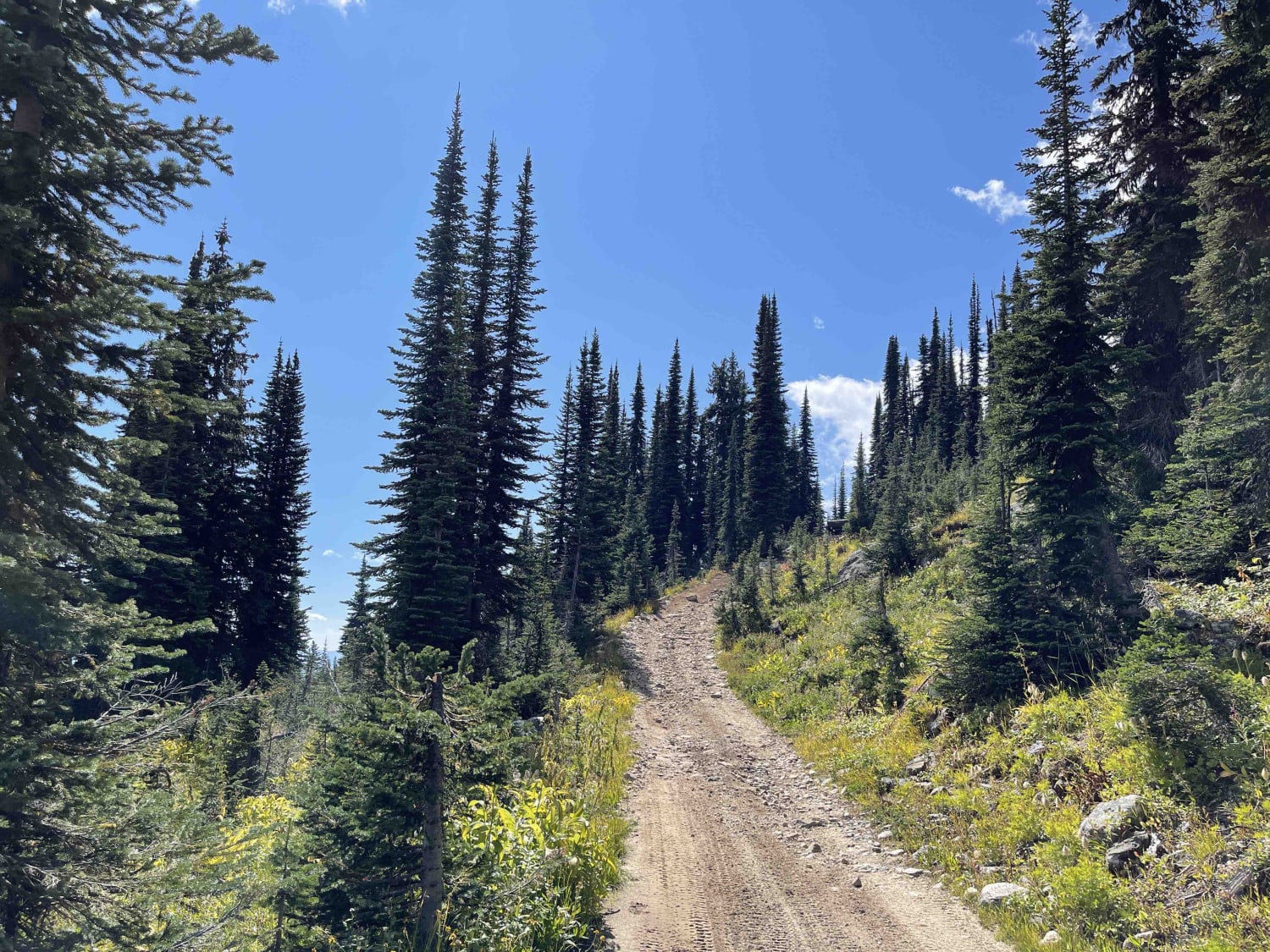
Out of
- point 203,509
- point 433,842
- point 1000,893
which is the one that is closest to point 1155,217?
point 1000,893

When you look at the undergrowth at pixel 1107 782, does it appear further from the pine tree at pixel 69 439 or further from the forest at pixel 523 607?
the pine tree at pixel 69 439

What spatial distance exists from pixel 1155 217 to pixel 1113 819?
54.7ft

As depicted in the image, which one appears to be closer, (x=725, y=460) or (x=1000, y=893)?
(x=1000, y=893)

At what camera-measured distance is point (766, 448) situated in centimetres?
5322

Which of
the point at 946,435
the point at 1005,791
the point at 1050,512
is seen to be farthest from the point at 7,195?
the point at 946,435

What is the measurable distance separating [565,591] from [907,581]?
1789 centimetres

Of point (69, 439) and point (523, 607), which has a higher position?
point (69, 439)

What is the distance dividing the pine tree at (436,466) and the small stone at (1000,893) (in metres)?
13.8

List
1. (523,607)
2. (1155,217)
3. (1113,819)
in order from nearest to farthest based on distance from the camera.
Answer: (1113,819) → (1155,217) → (523,607)

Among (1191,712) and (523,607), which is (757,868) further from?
(523,607)

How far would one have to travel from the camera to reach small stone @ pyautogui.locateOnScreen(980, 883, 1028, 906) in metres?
7.86

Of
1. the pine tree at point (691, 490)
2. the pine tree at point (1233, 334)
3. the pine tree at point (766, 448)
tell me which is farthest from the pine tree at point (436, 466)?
the pine tree at point (691, 490)

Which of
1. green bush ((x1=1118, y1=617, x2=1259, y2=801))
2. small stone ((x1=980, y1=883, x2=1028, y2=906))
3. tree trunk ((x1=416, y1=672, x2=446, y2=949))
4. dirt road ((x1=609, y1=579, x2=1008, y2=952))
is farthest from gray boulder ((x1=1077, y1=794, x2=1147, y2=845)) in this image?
tree trunk ((x1=416, y1=672, x2=446, y2=949))

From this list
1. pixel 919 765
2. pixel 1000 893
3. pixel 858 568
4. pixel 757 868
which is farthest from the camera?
pixel 858 568
